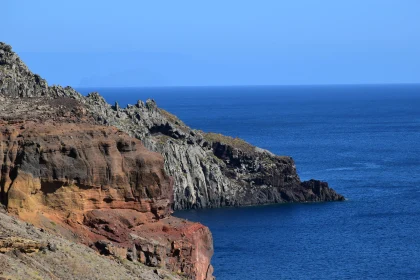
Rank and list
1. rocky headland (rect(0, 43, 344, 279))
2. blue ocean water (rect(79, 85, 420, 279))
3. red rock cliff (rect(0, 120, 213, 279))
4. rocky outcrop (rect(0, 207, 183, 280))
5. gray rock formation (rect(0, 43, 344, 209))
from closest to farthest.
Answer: rocky outcrop (rect(0, 207, 183, 280))
rocky headland (rect(0, 43, 344, 279))
red rock cliff (rect(0, 120, 213, 279))
blue ocean water (rect(79, 85, 420, 279))
gray rock formation (rect(0, 43, 344, 209))

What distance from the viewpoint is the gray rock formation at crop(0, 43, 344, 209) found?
138m

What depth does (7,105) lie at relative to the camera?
217ft

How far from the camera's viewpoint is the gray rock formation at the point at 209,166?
13788 centimetres

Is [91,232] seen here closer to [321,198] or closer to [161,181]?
[161,181]

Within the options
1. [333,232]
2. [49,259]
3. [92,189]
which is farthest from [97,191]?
[333,232]

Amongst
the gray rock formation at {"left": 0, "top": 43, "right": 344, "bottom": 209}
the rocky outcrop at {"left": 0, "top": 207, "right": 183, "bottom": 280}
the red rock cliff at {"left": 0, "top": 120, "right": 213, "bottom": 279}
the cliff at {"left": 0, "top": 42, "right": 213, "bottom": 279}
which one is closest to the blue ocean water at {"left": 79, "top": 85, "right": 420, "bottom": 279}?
the gray rock formation at {"left": 0, "top": 43, "right": 344, "bottom": 209}

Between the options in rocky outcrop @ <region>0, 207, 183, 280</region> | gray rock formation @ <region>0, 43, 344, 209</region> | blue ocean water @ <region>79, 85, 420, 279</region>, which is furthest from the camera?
gray rock formation @ <region>0, 43, 344, 209</region>

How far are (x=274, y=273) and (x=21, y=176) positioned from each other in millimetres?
43385

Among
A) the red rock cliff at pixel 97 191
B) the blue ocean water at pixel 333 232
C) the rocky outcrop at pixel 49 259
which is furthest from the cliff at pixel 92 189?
the blue ocean water at pixel 333 232

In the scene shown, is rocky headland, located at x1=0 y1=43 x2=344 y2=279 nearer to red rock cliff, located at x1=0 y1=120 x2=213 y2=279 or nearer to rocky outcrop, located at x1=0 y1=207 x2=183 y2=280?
red rock cliff, located at x1=0 y1=120 x2=213 y2=279

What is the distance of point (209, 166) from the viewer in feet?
469

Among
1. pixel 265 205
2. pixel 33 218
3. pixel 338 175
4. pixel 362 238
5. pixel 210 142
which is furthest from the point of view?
pixel 338 175

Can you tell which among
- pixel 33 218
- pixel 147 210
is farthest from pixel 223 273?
pixel 33 218

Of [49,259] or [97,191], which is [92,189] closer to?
[97,191]
